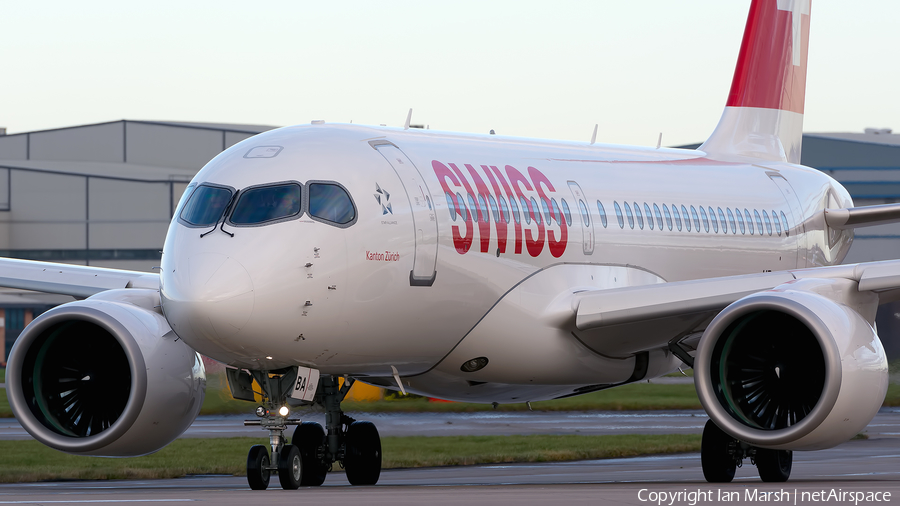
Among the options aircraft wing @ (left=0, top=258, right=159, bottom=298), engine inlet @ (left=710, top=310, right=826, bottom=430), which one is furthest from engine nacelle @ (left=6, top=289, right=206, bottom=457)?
engine inlet @ (left=710, top=310, right=826, bottom=430)

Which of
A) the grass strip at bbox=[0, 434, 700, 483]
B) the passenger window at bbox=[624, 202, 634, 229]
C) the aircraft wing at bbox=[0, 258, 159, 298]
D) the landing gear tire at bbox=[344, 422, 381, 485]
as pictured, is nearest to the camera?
the landing gear tire at bbox=[344, 422, 381, 485]

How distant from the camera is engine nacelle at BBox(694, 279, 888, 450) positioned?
40.9ft

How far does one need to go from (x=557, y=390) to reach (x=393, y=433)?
7.89 metres

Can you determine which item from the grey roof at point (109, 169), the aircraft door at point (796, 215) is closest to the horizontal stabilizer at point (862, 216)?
the aircraft door at point (796, 215)

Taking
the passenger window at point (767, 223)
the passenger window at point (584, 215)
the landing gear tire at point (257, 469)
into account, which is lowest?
the landing gear tire at point (257, 469)

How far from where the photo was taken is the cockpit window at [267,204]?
12.5 m

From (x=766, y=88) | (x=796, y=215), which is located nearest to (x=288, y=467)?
(x=796, y=215)

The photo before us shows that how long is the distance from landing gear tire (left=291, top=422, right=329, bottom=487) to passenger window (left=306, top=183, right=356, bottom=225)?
304 centimetres

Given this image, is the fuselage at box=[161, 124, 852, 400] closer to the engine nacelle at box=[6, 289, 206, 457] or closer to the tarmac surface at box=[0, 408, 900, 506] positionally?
the tarmac surface at box=[0, 408, 900, 506]

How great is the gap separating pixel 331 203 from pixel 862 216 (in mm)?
10592

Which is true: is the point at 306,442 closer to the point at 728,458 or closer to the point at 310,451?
the point at 310,451

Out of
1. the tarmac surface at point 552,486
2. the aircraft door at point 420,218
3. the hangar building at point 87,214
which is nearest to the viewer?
the tarmac surface at point 552,486

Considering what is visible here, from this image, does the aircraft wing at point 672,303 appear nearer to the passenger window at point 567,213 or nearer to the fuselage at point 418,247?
the fuselage at point 418,247

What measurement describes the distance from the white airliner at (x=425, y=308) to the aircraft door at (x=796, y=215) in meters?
2.69
